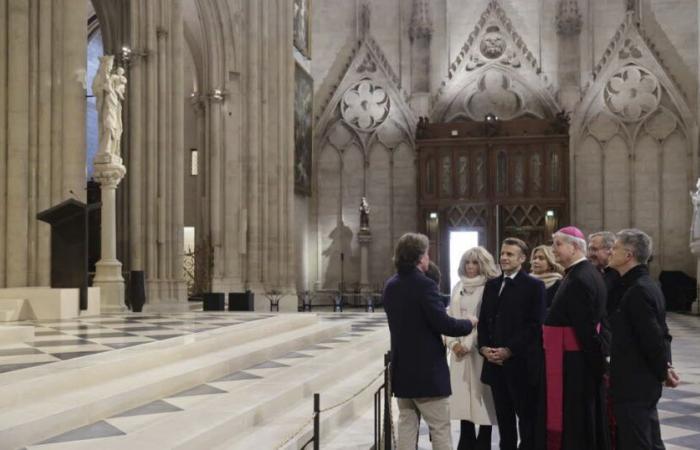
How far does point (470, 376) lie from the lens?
5.36m

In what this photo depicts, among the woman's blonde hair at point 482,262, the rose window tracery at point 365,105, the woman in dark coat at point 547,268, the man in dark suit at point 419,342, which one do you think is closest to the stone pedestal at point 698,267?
the rose window tracery at point 365,105

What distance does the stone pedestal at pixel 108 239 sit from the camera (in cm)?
1304

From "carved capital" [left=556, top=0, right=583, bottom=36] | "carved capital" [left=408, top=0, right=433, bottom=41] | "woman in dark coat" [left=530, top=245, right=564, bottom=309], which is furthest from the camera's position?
"carved capital" [left=408, top=0, right=433, bottom=41]

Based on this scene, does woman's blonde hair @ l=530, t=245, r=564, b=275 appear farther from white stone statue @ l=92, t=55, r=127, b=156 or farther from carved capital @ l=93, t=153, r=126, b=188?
white stone statue @ l=92, t=55, r=127, b=156

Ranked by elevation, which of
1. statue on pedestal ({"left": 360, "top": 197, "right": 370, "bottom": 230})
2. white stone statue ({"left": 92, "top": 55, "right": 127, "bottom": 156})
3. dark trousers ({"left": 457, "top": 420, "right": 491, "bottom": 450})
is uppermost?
white stone statue ({"left": 92, "top": 55, "right": 127, "bottom": 156})

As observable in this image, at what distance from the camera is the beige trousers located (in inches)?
187

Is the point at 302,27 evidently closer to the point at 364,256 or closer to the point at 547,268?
the point at 364,256

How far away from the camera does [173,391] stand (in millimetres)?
6367

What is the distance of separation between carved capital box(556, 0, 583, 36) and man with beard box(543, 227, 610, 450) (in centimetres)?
2411

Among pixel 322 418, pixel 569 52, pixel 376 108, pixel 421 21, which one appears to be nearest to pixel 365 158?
pixel 376 108

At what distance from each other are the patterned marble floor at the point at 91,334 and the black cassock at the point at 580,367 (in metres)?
3.95

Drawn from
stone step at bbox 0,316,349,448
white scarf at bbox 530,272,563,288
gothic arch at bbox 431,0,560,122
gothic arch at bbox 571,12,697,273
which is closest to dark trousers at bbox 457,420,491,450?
white scarf at bbox 530,272,563,288

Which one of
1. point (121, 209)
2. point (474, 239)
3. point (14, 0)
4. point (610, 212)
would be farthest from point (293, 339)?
point (610, 212)

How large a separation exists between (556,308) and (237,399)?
2.54 m
